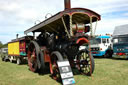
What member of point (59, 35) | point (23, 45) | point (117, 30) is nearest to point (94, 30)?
point (59, 35)

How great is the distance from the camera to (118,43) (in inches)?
484

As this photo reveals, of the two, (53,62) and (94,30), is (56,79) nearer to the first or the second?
(53,62)

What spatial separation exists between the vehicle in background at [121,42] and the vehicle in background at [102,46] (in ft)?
4.34

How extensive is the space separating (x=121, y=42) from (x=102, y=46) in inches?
80.7

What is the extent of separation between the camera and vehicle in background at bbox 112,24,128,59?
11.7m

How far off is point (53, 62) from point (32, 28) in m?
2.54

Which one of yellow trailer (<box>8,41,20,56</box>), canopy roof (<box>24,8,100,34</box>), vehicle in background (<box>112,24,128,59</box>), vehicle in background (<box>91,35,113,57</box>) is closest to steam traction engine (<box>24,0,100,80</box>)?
canopy roof (<box>24,8,100,34</box>)

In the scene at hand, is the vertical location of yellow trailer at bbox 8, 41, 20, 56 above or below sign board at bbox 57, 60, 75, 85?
above

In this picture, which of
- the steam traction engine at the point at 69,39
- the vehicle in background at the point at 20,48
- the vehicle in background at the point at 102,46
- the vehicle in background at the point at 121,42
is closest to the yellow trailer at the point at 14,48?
the vehicle in background at the point at 20,48

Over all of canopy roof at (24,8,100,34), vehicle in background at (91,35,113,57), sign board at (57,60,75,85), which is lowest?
sign board at (57,60,75,85)

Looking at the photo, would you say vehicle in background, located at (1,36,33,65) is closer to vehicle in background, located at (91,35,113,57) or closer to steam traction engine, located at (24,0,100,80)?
steam traction engine, located at (24,0,100,80)

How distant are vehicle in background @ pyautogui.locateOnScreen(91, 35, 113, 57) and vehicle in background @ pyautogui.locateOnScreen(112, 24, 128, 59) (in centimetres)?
132

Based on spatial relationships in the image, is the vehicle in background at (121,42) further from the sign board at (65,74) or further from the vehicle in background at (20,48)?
the sign board at (65,74)

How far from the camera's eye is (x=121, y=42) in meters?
12.1
